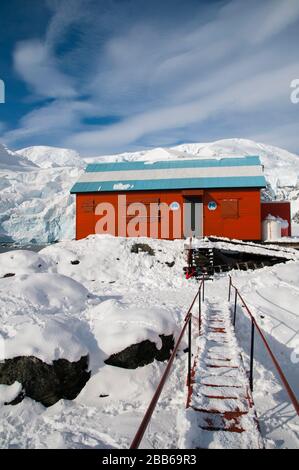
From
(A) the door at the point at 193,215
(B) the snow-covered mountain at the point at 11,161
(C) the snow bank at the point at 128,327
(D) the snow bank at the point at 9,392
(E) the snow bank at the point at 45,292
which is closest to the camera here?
(D) the snow bank at the point at 9,392

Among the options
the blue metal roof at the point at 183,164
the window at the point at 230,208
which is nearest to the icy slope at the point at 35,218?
the blue metal roof at the point at 183,164

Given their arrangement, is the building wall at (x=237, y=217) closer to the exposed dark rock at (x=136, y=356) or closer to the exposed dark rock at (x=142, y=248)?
the exposed dark rock at (x=142, y=248)

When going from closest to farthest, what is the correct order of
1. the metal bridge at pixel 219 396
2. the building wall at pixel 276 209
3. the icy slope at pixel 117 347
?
1. the metal bridge at pixel 219 396
2. the icy slope at pixel 117 347
3. the building wall at pixel 276 209

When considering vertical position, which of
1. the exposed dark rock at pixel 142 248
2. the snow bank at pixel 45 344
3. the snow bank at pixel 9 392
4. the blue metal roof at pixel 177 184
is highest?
the blue metal roof at pixel 177 184

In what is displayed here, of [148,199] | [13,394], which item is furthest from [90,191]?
[13,394]

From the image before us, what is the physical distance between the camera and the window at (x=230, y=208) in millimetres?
24516

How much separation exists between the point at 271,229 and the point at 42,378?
21020 millimetres

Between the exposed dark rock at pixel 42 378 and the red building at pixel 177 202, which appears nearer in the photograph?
the exposed dark rock at pixel 42 378

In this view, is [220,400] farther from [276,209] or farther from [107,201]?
[276,209]

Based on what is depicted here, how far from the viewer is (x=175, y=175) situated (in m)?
26.7

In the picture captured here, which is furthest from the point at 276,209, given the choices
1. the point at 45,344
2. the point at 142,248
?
the point at 45,344

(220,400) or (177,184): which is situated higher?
(177,184)

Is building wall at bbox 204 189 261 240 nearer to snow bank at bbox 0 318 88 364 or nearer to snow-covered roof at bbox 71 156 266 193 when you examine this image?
snow-covered roof at bbox 71 156 266 193
